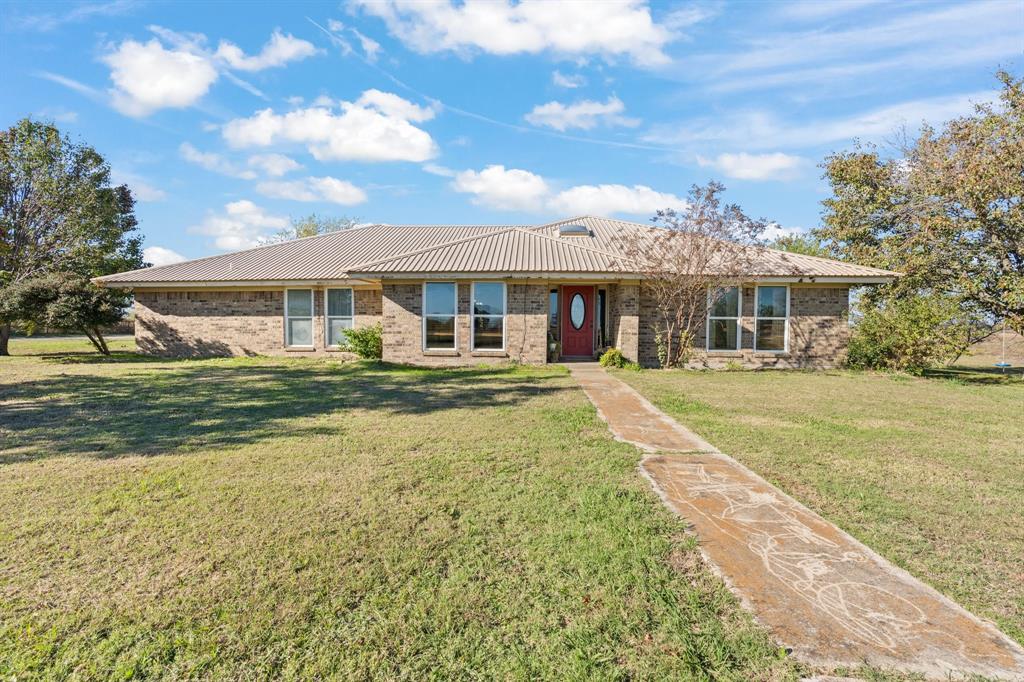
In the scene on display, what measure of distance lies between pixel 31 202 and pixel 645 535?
91.6ft

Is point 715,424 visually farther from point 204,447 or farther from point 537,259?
point 537,259

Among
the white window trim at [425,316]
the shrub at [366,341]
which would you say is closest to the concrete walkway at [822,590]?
the white window trim at [425,316]

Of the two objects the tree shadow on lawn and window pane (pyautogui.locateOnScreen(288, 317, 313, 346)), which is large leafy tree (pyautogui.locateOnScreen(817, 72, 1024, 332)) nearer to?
the tree shadow on lawn

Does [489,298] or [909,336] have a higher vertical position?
[489,298]

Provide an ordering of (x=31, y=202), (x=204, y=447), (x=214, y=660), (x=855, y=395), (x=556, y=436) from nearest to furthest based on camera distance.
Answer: (x=214, y=660)
(x=204, y=447)
(x=556, y=436)
(x=855, y=395)
(x=31, y=202)

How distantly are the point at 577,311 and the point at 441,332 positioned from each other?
4.11m

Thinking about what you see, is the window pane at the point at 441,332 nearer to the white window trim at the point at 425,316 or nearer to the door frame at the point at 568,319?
the white window trim at the point at 425,316

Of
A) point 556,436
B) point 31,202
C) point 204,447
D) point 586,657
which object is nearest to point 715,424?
point 556,436

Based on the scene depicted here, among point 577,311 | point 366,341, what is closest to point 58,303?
point 366,341

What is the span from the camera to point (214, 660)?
7.77ft

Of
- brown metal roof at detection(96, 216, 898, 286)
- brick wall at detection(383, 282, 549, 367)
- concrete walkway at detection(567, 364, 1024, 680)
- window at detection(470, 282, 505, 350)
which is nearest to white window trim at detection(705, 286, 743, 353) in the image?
brown metal roof at detection(96, 216, 898, 286)

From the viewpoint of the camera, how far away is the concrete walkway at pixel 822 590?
2.40 m

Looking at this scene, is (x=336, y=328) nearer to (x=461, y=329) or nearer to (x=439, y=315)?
(x=439, y=315)

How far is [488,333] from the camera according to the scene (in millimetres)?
14469
